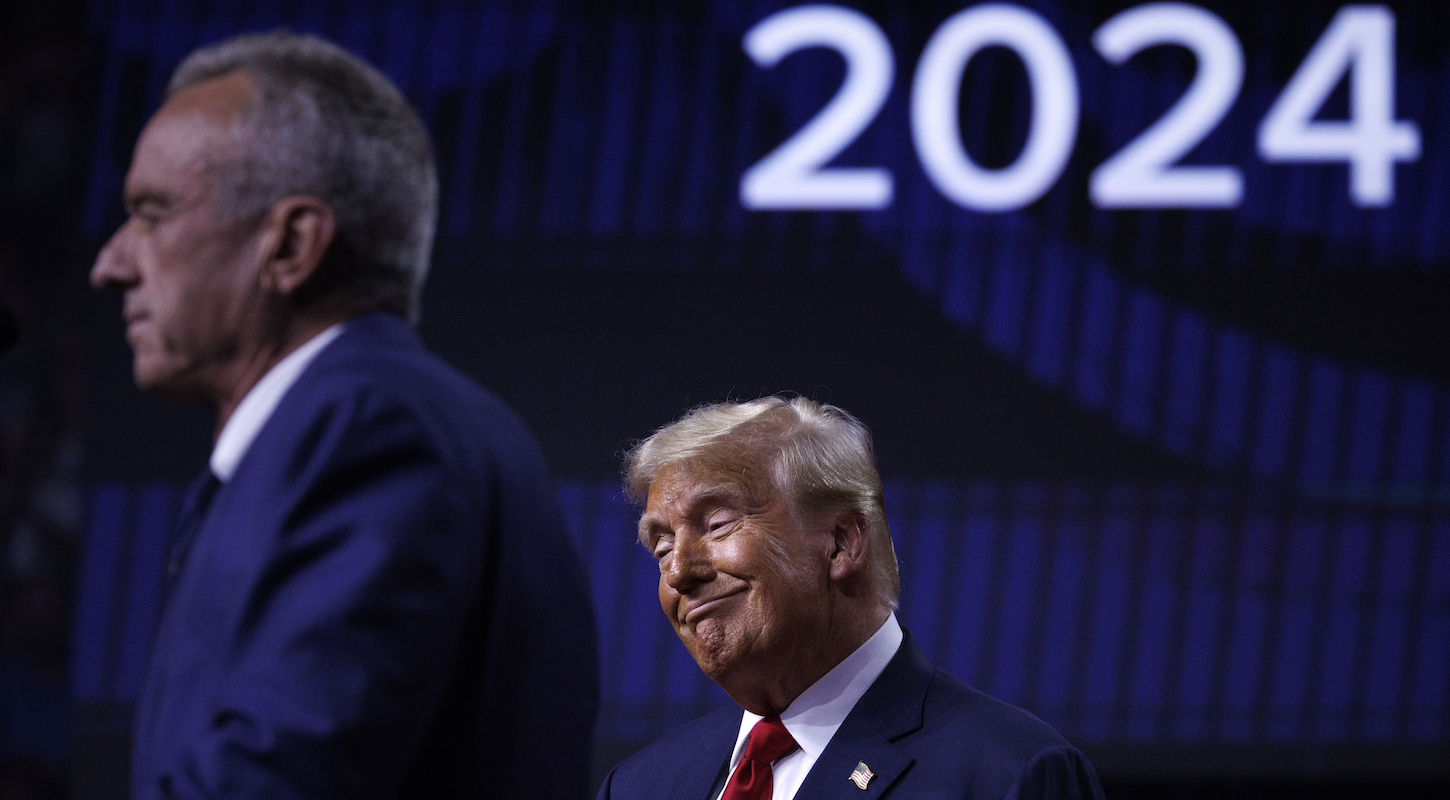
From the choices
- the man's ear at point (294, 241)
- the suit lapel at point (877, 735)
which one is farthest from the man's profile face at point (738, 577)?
the man's ear at point (294, 241)

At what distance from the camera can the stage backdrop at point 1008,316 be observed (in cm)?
285

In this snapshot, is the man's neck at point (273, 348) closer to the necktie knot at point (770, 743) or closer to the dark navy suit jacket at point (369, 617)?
the dark navy suit jacket at point (369, 617)

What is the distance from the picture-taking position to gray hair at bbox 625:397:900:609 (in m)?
2.15

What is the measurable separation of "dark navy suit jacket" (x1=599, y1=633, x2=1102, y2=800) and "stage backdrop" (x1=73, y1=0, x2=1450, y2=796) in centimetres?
82

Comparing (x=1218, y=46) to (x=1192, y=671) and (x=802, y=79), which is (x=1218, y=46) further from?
(x=1192, y=671)

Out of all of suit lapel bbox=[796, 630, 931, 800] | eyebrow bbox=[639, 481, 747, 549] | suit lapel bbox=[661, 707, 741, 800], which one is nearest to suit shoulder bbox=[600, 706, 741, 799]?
suit lapel bbox=[661, 707, 741, 800]

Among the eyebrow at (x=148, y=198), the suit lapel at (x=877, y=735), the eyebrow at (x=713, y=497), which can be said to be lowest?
the suit lapel at (x=877, y=735)

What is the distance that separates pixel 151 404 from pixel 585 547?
0.98 metres

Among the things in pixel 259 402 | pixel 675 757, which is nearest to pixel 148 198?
pixel 259 402

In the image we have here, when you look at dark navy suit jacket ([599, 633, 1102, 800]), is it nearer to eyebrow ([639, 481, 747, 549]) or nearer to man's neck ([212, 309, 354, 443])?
eyebrow ([639, 481, 747, 549])

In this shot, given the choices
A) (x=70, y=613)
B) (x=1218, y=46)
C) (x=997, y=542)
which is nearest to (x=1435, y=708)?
(x=997, y=542)

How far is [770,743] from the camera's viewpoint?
205 cm

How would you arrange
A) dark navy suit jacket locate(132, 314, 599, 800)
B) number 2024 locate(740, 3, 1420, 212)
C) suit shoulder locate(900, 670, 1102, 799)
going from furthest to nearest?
number 2024 locate(740, 3, 1420, 212) → suit shoulder locate(900, 670, 1102, 799) → dark navy suit jacket locate(132, 314, 599, 800)

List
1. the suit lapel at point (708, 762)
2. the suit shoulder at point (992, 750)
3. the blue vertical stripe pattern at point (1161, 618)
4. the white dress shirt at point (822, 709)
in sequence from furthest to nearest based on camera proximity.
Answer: the blue vertical stripe pattern at point (1161, 618) → the suit lapel at point (708, 762) → the white dress shirt at point (822, 709) → the suit shoulder at point (992, 750)
